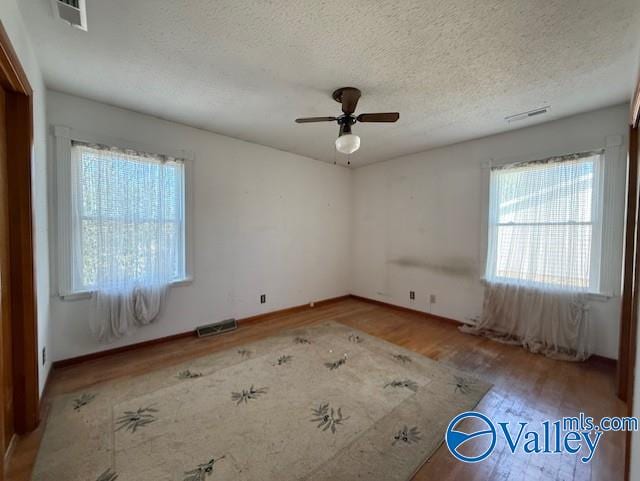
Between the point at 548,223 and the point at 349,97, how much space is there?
8.56 feet

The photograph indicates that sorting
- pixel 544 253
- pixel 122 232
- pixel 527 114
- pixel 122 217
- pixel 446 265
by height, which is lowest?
pixel 446 265

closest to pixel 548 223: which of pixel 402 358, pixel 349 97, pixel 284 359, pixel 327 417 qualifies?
pixel 402 358

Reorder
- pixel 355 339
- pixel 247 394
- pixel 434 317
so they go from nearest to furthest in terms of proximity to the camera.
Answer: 1. pixel 247 394
2. pixel 355 339
3. pixel 434 317

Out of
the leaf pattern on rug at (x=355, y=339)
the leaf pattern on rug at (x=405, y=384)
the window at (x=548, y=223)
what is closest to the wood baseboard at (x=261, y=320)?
the window at (x=548, y=223)

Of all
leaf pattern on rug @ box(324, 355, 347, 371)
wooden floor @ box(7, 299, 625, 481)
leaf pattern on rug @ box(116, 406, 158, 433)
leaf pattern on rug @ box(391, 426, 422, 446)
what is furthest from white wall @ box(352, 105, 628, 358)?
leaf pattern on rug @ box(116, 406, 158, 433)

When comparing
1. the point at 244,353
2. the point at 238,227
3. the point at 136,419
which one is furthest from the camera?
the point at 238,227

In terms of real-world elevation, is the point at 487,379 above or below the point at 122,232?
below

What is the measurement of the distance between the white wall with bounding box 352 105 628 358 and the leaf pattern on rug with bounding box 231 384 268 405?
285 cm

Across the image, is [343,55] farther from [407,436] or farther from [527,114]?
[407,436]

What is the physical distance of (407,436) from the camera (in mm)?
1689

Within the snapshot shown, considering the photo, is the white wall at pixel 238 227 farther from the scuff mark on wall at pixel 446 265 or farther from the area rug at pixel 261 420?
the scuff mark on wall at pixel 446 265

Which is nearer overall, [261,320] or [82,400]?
[82,400]

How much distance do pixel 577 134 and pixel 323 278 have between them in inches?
149

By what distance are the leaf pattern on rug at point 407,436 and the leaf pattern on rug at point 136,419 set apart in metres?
1.66
